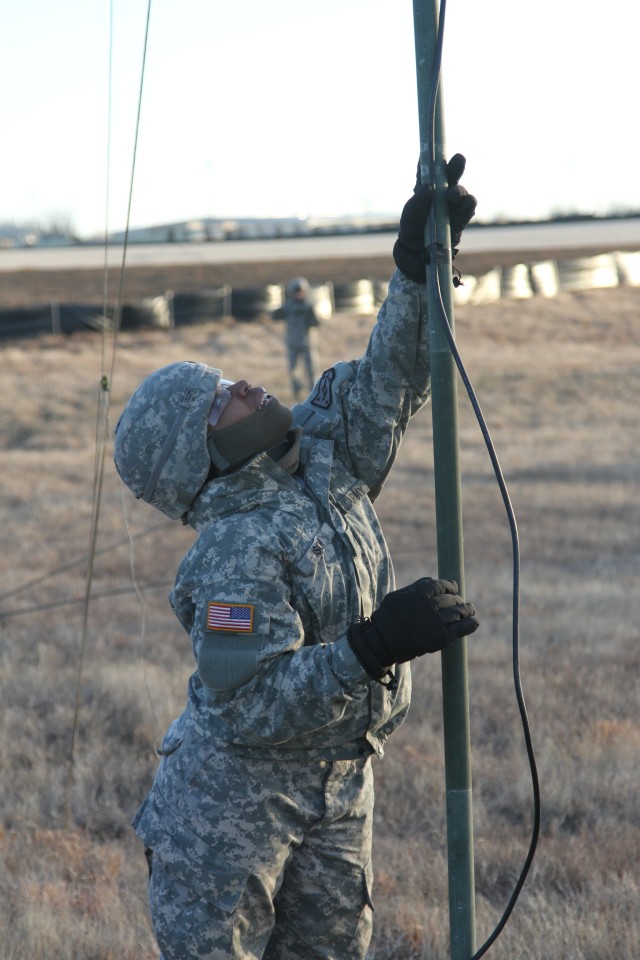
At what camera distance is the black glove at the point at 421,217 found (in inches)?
89.7

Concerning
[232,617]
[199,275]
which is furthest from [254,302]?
[232,617]

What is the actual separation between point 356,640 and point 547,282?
29301 mm

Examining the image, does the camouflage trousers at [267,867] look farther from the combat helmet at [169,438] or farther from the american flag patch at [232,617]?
the combat helmet at [169,438]

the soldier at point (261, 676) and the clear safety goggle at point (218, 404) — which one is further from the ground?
the clear safety goggle at point (218, 404)

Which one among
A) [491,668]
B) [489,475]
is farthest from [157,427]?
[489,475]

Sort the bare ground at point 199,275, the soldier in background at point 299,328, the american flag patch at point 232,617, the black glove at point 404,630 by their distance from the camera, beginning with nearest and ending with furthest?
the black glove at point 404,630, the american flag patch at point 232,617, the soldier in background at point 299,328, the bare ground at point 199,275

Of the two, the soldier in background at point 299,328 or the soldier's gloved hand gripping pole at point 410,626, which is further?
the soldier in background at point 299,328

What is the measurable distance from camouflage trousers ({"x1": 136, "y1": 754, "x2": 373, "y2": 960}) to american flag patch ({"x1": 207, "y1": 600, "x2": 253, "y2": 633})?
0.35 metres

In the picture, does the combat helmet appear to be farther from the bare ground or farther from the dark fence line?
the bare ground

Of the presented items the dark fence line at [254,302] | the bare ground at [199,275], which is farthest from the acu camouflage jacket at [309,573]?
the bare ground at [199,275]

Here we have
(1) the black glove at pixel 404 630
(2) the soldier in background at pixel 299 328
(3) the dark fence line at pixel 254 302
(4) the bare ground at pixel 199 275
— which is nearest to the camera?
(1) the black glove at pixel 404 630

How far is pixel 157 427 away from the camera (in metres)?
2.29

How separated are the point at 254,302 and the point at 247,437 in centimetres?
2370

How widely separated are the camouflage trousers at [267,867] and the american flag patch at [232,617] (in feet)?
1.15
